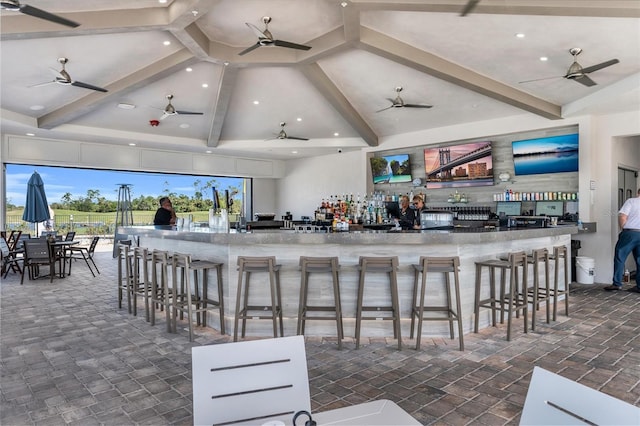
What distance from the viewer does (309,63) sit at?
681cm

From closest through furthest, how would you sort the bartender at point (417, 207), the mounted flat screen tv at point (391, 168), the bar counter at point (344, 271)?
1. the bar counter at point (344, 271)
2. the bartender at point (417, 207)
3. the mounted flat screen tv at point (391, 168)

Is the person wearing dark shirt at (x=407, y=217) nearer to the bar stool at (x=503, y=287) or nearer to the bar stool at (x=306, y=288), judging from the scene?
the bar stool at (x=503, y=287)

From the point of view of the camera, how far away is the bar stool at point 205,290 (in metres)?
4.39

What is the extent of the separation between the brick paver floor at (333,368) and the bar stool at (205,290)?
29 centimetres

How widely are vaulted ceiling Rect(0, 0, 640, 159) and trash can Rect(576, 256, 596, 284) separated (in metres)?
2.63

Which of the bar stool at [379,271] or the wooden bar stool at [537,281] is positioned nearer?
the bar stool at [379,271]

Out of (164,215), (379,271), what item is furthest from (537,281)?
(164,215)

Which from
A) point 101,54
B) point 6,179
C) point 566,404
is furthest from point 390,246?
point 6,179

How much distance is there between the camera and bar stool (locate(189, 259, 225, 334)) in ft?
14.4

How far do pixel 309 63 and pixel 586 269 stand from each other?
617cm

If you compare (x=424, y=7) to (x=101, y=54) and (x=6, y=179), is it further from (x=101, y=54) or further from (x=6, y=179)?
(x=6, y=179)

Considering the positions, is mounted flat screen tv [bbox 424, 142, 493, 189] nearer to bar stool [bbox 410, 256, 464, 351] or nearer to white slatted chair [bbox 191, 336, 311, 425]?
bar stool [bbox 410, 256, 464, 351]

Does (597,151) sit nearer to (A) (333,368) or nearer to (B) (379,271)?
(B) (379,271)


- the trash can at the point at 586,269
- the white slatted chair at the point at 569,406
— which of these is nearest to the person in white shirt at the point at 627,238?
the trash can at the point at 586,269
